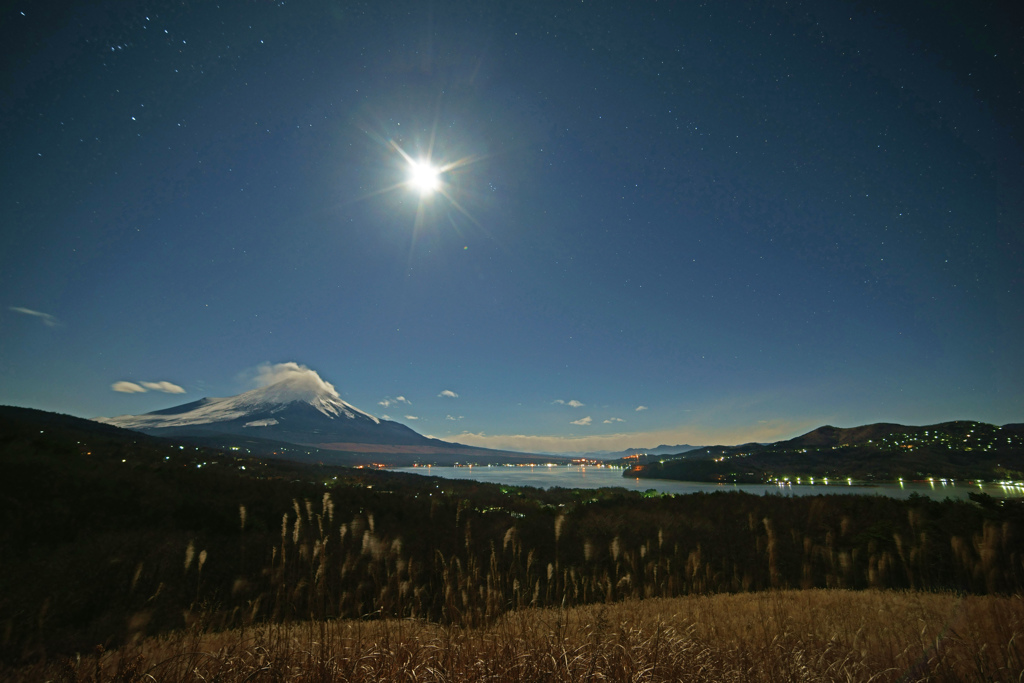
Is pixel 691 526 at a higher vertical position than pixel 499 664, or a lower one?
lower

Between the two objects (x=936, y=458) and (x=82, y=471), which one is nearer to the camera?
(x=82, y=471)

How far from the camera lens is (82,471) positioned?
56.1 ft

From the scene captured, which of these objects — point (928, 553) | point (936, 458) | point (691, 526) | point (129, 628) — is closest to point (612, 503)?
point (691, 526)

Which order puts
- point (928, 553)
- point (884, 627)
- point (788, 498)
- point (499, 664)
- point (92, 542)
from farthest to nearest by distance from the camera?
point (788, 498) → point (928, 553) → point (92, 542) → point (884, 627) → point (499, 664)

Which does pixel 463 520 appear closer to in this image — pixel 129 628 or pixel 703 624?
pixel 129 628

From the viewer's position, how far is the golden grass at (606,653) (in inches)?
159

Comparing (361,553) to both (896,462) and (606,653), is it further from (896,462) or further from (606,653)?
(896,462)

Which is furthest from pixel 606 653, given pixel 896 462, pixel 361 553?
pixel 896 462

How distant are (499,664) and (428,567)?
13682 mm

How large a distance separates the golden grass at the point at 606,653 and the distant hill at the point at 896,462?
13889 cm

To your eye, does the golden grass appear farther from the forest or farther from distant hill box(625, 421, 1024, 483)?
distant hill box(625, 421, 1024, 483)

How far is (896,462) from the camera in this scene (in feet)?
447

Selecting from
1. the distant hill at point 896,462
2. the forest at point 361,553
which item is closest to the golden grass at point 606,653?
the forest at point 361,553

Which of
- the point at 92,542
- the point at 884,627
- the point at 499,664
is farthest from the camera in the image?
the point at 92,542
